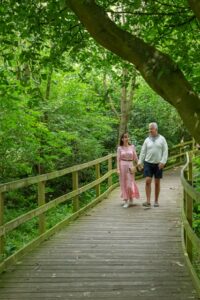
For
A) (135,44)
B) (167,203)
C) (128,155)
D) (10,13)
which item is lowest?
(167,203)

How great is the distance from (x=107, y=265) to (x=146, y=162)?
470 centimetres

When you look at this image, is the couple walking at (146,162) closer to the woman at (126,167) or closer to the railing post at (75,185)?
the woman at (126,167)

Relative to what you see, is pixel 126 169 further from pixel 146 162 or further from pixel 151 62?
pixel 151 62

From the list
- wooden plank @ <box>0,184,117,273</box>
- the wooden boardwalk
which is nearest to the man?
the wooden boardwalk

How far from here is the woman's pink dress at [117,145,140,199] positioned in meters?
11.4

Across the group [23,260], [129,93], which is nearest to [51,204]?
[23,260]

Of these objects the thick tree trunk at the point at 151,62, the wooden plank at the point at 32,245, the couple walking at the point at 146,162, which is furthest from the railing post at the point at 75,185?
the thick tree trunk at the point at 151,62

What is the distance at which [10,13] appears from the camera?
6629mm

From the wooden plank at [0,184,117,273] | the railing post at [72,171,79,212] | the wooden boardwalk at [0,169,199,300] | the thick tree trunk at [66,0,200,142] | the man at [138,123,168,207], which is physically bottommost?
the wooden boardwalk at [0,169,199,300]

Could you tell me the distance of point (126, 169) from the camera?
37.4ft

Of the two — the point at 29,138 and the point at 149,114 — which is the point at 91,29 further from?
the point at 149,114

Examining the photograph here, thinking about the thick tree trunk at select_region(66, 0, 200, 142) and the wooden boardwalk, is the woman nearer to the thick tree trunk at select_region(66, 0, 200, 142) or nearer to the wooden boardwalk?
the wooden boardwalk

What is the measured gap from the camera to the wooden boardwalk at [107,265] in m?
5.17

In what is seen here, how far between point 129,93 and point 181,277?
50.5 feet
